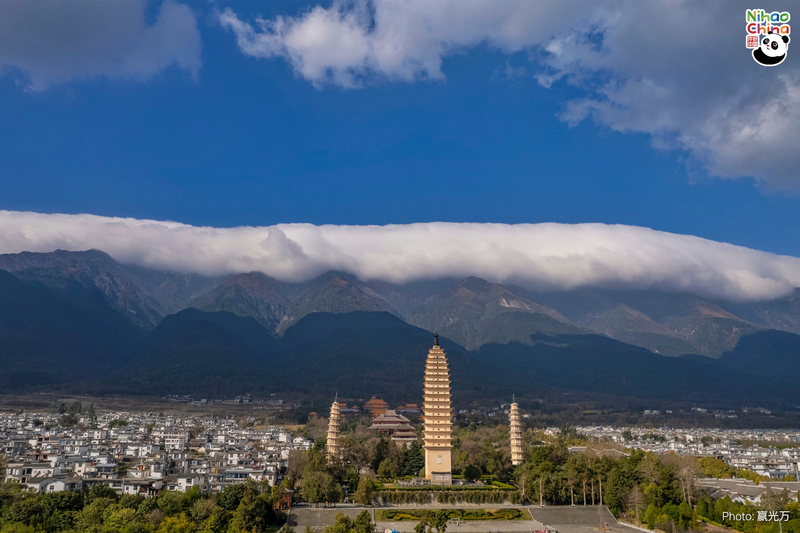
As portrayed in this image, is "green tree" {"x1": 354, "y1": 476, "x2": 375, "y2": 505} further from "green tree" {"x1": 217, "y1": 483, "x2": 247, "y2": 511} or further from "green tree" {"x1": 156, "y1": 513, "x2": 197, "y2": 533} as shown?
"green tree" {"x1": 156, "y1": 513, "x2": 197, "y2": 533}

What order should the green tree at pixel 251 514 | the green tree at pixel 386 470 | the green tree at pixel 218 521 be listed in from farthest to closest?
the green tree at pixel 386 470 < the green tree at pixel 251 514 < the green tree at pixel 218 521

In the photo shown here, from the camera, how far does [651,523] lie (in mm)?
56938

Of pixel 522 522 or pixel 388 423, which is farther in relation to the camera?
pixel 388 423

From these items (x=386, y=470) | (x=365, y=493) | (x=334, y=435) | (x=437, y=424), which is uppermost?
(x=437, y=424)

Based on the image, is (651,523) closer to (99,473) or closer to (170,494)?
(170,494)

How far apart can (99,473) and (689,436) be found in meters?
105

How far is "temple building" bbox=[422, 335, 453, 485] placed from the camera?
72188mm

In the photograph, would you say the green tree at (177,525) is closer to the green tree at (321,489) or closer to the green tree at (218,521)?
the green tree at (218,521)

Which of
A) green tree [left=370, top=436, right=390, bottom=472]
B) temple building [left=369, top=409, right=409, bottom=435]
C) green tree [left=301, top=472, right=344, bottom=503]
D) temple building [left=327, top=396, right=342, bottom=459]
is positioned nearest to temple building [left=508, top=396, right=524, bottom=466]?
green tree [left=370, top=436, right=390, bottom=472]

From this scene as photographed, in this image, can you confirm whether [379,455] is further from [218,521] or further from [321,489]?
[218,521]

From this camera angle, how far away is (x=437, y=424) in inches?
2931

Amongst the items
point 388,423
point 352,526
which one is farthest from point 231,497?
point 388,423

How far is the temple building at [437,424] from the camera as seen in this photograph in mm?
72188

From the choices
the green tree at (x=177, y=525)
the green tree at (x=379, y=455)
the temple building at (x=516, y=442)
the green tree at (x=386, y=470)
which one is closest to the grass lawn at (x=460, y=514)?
the green tree at (x=386, y=470)
